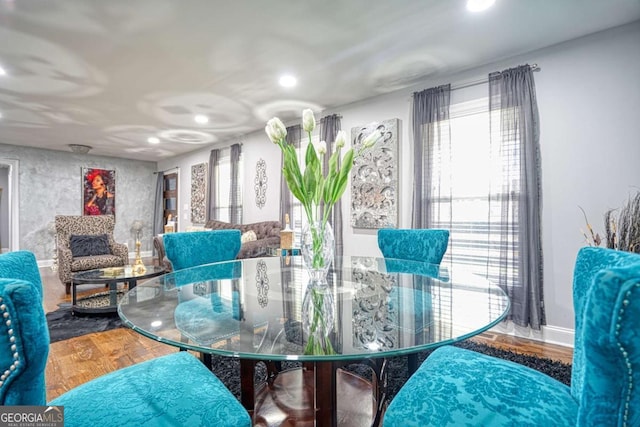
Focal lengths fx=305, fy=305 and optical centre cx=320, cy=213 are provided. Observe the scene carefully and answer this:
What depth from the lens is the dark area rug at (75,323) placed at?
289 cm

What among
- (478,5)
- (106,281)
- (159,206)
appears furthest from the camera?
(159,206)

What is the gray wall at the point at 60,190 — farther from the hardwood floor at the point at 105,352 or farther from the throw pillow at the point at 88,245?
the hardwood floor at the point at 105,352

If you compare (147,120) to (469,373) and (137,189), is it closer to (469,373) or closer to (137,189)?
(137,189)

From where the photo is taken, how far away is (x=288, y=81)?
132 inches

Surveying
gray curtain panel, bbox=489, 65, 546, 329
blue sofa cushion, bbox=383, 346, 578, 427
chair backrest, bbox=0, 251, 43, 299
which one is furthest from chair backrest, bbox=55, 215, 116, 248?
gray curtain panel, bbox=489, 65, 546, 329

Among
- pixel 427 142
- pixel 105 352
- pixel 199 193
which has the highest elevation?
pixel 427 142

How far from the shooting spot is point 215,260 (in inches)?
91.7

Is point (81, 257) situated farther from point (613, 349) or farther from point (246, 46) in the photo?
point (613, 349)

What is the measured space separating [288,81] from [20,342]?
10.6ft

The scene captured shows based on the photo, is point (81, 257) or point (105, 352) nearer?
point (105, 352)

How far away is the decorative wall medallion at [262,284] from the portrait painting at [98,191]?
7175 millimetres

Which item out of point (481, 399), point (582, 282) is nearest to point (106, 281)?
point (481, 399)

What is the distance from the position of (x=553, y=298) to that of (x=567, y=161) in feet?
3.84

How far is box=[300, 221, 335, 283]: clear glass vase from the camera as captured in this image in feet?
5.02
